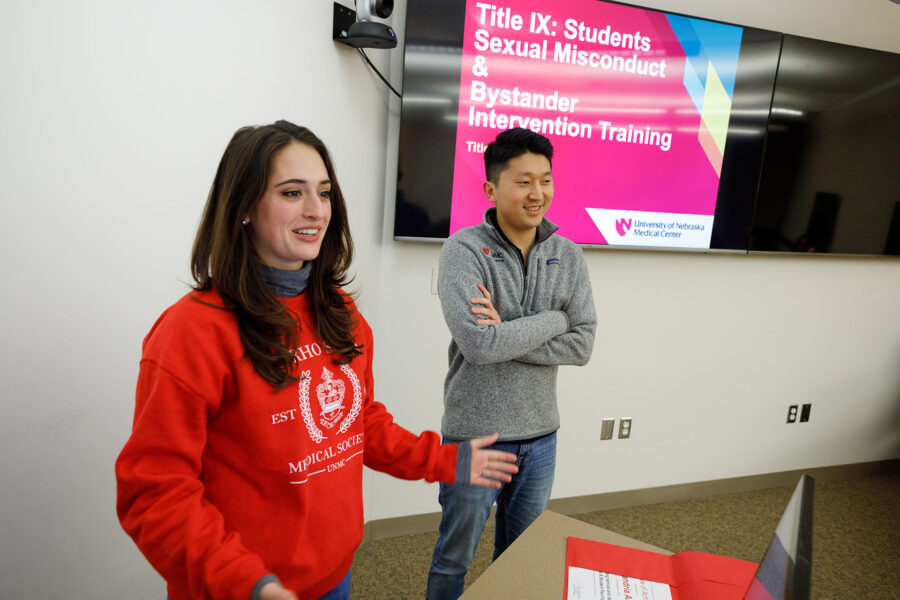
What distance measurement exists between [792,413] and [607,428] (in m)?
1.28

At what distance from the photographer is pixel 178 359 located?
962 millimetres

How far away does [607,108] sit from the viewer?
273 cm

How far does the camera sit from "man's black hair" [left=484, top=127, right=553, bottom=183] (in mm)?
1772

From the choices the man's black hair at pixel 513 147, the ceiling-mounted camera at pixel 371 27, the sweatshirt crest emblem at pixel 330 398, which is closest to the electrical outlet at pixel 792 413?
the man's black hair at pixel 513 147

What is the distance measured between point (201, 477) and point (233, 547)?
0.17m

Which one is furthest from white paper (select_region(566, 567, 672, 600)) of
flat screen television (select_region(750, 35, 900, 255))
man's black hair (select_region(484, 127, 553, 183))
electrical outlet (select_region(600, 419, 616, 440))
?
flat screen television (select_region(750, 35, 900, 255))

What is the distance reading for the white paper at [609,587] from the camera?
3.50 ft

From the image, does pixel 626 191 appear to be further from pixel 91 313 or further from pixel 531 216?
pixel 91 313

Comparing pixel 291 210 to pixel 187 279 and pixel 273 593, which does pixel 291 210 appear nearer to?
pixel 273 593

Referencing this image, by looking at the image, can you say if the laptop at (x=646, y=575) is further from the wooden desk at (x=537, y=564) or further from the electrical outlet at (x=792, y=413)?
the electrical outlet at (x=792, y=413)

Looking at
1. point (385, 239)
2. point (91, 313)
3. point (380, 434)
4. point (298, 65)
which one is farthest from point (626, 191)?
point (91, 313)

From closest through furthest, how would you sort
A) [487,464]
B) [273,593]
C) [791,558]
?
1. [791,558]
2. [273,593]
3. [487,464]

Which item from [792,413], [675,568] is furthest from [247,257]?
[792,413]

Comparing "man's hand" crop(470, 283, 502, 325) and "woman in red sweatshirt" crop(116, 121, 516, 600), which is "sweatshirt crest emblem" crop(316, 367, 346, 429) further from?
"man's hand" crop(470, 283, 502, 325)
